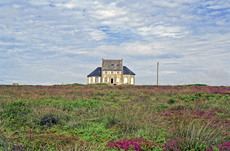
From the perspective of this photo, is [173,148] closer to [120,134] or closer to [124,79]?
[120,134]

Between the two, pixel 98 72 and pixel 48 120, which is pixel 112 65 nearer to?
pixel 98 72

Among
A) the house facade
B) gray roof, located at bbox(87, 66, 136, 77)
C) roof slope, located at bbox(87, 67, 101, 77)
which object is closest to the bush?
the house facade

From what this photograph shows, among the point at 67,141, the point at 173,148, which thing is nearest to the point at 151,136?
the point at 173,148

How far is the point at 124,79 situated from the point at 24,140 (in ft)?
179

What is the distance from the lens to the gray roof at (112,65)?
59.1m

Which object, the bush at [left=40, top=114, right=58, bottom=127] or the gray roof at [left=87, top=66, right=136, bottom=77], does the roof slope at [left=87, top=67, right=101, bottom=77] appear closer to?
the gray roof at [left=87, top=66, right=136, bottom=77]

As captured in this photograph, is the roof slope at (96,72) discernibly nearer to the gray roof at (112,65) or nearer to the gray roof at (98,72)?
the gray roof at (98,72)

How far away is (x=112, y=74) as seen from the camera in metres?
59.0

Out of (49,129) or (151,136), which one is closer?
(151,136)

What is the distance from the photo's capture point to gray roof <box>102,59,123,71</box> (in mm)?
59094

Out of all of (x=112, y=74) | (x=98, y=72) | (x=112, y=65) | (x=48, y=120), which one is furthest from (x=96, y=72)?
(x=48, y=120)

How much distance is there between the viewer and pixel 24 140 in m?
5.87

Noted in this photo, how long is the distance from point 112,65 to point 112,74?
2.80 metres

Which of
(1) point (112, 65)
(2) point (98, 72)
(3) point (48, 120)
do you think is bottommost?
(3) point (48, 120)
